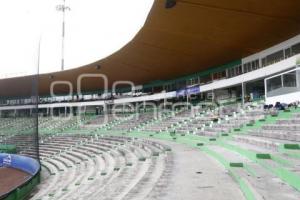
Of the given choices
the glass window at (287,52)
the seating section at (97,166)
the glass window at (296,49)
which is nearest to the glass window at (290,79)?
the glass window at (296,49)

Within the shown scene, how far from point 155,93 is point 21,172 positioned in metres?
25.6

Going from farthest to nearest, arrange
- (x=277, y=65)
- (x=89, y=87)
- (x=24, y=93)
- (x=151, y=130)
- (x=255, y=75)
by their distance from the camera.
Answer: (x=24, y=93) < (x=89, y=87) < (x=151, y=130) < (x=255, y=75) < (x=277, y=65)

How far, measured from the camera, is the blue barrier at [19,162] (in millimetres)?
22344

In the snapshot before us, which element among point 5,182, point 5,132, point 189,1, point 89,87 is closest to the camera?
point 189,1

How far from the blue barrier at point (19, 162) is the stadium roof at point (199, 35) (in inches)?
454

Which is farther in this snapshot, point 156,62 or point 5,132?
point 5,132

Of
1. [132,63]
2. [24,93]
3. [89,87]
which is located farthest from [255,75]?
[24,93]

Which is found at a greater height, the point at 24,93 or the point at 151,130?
the point at 24,93

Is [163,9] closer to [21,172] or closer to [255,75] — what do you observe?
[255,75]

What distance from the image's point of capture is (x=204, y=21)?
840 inches

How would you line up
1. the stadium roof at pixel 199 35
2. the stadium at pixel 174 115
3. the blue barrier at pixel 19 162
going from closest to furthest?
the stadium at pixel 174 115 → the stadium roof at pixel 199 35 → the blue barrier at pixel 19 162

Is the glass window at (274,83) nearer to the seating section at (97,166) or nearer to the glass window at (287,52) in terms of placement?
the glass window at (287,52)

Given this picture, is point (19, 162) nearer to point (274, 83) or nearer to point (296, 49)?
point (274, 83)

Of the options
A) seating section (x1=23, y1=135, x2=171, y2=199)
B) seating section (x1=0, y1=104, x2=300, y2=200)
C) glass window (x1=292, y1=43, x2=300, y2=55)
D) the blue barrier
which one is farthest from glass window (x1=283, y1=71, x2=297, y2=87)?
the blue barrier
